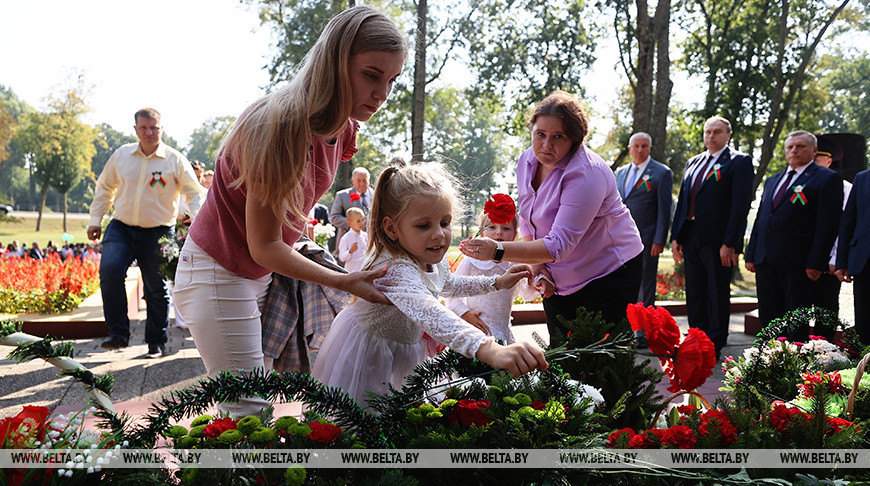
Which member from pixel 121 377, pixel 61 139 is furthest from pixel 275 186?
pixel 61 139

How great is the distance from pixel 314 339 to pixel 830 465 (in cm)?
173

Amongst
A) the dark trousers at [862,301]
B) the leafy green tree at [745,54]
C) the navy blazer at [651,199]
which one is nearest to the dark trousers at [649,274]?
the navy blazer at [651,199]

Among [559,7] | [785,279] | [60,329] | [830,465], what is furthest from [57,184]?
[830,465]

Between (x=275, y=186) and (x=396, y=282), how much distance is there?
18.9 inches

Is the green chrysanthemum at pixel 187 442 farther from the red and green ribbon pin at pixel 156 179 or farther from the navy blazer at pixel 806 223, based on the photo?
the navy blazer at pixel 806 223

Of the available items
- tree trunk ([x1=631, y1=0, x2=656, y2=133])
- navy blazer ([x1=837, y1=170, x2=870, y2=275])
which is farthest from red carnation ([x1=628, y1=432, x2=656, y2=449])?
tree trunk ([x1=631, y1=0, x2=656, y2=133])

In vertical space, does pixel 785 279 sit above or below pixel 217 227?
below

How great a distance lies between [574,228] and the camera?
116 inches

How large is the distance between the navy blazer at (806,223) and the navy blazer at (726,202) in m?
0.28

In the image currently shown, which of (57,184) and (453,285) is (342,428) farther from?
(57,184)

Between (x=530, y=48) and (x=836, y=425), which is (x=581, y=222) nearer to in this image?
(x=836, y=425)

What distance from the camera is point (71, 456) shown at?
1.24 metres

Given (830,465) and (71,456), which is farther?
(830,465)

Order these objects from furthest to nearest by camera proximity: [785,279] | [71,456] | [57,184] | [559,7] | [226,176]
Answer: [57,184], [559,7], [785,279], [226,176], [71,456]
